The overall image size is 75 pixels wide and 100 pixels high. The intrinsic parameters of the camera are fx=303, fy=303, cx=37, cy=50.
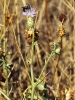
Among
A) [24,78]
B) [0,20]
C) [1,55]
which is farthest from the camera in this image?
[0,20]

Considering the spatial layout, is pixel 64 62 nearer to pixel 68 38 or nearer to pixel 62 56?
pixel 62 56

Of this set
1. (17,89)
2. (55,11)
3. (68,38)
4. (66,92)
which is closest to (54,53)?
(66,92)

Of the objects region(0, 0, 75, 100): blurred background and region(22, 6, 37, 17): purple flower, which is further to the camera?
region(0, 0, 75, 100): blurred background

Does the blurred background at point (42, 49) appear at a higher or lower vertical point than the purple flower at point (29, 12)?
lower

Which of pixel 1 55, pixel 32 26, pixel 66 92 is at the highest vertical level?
pixel 32 26

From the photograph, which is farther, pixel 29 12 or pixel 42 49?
pixel 42 49

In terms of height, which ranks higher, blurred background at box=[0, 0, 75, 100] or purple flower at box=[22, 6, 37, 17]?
purple flower at box=[22, 6, 37, 17]

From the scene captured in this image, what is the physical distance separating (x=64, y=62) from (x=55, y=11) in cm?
74

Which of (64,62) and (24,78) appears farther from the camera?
(64,62)

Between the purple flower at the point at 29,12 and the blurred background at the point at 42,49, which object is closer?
the purple flower at the point at 29,12

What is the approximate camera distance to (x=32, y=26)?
98 cm

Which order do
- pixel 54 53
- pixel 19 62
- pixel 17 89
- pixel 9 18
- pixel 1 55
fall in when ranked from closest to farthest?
pixel 54 53, pixel 1 55, pixel 9 18, pixel 17 89, pixel 19 62

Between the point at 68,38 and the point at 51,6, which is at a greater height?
the point at 51,6

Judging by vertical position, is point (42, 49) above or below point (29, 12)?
below
